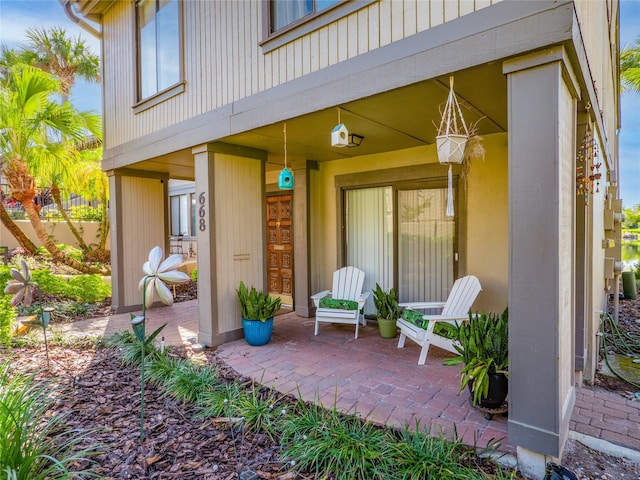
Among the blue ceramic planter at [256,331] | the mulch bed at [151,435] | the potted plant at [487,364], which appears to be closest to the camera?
the mulch bed at [151,435]

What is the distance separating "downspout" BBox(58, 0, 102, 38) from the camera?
6088 mm

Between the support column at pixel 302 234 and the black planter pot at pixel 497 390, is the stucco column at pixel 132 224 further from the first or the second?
the black planter pot at pixel 497 390

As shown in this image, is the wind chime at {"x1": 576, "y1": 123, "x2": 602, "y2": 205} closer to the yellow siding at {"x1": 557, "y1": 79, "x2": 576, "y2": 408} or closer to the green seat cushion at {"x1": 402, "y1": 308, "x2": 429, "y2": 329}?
the yellow siding at {"x1": 557, "y1": 79, "x2": 576, "y2": 408}

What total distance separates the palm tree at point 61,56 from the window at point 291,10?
1120 centimetres

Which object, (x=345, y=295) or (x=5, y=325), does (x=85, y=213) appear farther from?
(x=345, y=295)

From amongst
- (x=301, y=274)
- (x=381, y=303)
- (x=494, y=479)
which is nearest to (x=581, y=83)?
(x=494, y=479)

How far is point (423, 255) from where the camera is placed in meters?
5.12

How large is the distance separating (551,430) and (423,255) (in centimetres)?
314

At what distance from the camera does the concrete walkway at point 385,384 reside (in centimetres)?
268

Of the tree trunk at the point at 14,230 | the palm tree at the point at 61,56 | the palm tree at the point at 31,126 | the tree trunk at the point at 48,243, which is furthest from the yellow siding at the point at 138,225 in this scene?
the palm tree at the point at 61,56

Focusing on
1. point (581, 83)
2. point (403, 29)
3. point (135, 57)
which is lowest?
point (581, 83)

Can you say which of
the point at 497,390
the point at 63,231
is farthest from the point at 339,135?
the point at 63,231

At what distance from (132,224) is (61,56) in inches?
412

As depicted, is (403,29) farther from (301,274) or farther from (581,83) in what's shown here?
(301,274)
